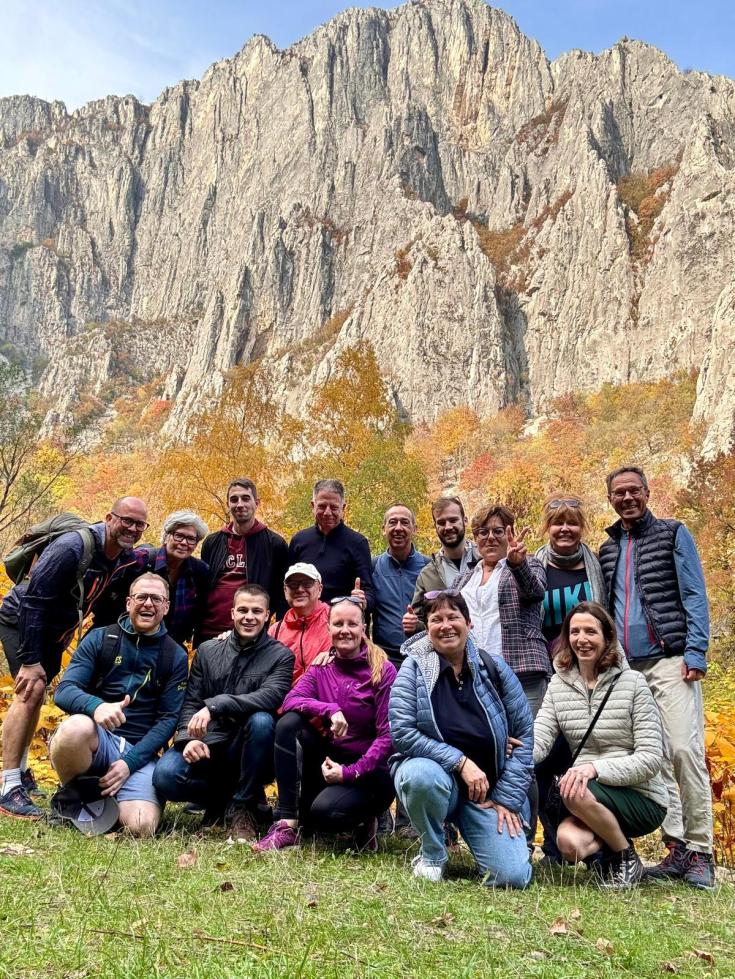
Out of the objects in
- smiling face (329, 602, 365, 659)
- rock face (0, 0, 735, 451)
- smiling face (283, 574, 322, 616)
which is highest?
rock face (0, 0, 735, 451)

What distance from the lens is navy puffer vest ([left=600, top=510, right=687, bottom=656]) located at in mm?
4953

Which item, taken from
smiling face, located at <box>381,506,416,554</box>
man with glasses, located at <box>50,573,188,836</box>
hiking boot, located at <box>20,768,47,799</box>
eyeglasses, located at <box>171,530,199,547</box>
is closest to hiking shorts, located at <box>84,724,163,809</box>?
man with glasses, located at <box>50,573,188,836</box>

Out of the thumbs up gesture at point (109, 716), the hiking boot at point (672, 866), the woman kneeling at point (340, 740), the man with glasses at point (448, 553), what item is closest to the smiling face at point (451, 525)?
the man with glasses at point (448, 553)

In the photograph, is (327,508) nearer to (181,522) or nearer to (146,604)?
(181,522)

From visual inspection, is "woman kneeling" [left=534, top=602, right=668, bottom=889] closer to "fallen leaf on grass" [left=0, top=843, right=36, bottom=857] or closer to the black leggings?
the black leggings

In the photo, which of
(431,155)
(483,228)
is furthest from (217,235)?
(483,228)

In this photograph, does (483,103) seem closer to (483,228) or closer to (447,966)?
(483,228)

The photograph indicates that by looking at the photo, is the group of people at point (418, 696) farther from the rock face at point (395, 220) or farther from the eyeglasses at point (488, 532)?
the rock face at point (395, 220)

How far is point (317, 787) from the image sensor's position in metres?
4.59

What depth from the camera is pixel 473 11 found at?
8856 cm

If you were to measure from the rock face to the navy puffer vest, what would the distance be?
85.0 feet

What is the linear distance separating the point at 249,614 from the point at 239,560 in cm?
105

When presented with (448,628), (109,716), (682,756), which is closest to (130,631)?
(109,716)

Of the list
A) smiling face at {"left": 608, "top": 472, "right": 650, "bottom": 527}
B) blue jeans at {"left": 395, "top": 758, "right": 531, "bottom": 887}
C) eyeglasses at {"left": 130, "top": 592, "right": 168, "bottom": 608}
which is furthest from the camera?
smiling face at {"left": 608, "top": 472, "right": 650, "bottom": 527}
